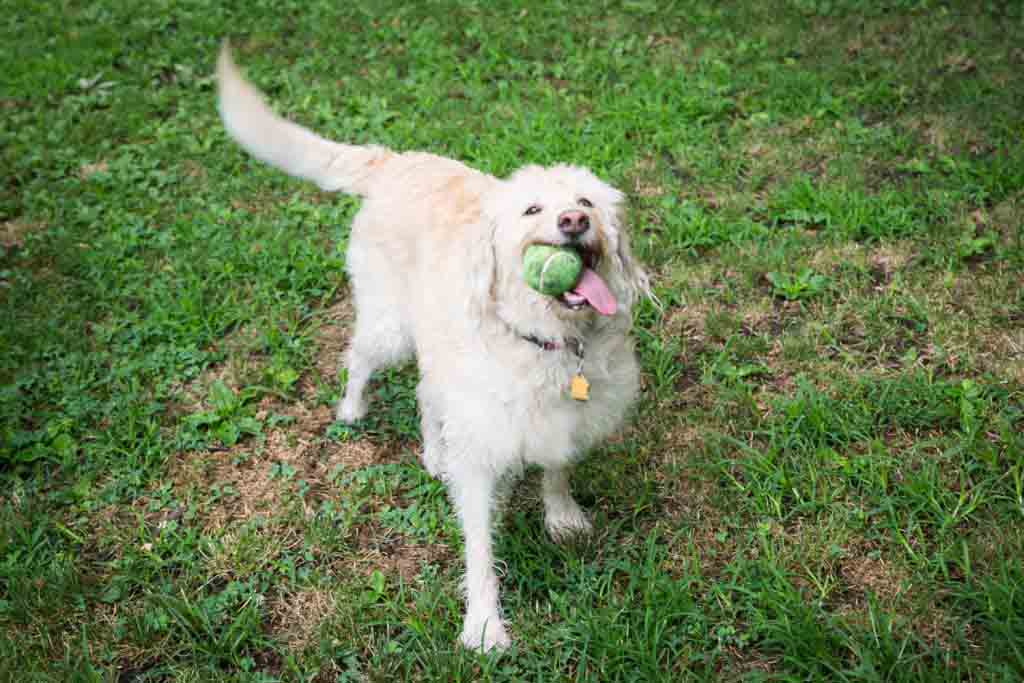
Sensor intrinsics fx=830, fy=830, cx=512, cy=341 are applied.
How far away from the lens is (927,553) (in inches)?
111

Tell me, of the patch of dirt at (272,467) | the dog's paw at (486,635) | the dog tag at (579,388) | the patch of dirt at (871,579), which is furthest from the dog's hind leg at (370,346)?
the patch of dirt at (871,579)

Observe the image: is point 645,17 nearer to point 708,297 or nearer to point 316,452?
point 708,297

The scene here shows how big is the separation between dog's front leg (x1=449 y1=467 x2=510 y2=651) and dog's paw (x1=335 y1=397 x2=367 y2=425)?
1.01 metres

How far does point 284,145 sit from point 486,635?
2179mm

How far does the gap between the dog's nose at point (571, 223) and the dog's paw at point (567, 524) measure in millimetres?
1155

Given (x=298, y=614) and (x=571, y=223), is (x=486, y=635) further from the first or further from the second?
(x=571, y=223)

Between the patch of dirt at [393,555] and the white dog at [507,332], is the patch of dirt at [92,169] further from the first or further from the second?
the patch of dirt at [393,555]

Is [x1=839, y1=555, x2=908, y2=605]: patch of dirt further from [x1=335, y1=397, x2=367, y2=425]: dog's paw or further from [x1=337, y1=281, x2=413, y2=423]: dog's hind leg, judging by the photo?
[x1=335, y1=397, x2=367, y2=425]: dog's paw

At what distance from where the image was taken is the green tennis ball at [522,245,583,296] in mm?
2434

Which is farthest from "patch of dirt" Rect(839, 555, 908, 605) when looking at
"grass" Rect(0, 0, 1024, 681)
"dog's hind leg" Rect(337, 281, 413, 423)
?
"dog's hind leg" Rect(337, 281, 413, 423)

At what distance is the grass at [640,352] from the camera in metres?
2.77

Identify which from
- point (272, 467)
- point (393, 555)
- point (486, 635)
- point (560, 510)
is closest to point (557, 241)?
point (560, 510)

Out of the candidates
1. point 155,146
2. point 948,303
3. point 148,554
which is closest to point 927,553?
point 948,303

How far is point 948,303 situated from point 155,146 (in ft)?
16.4
